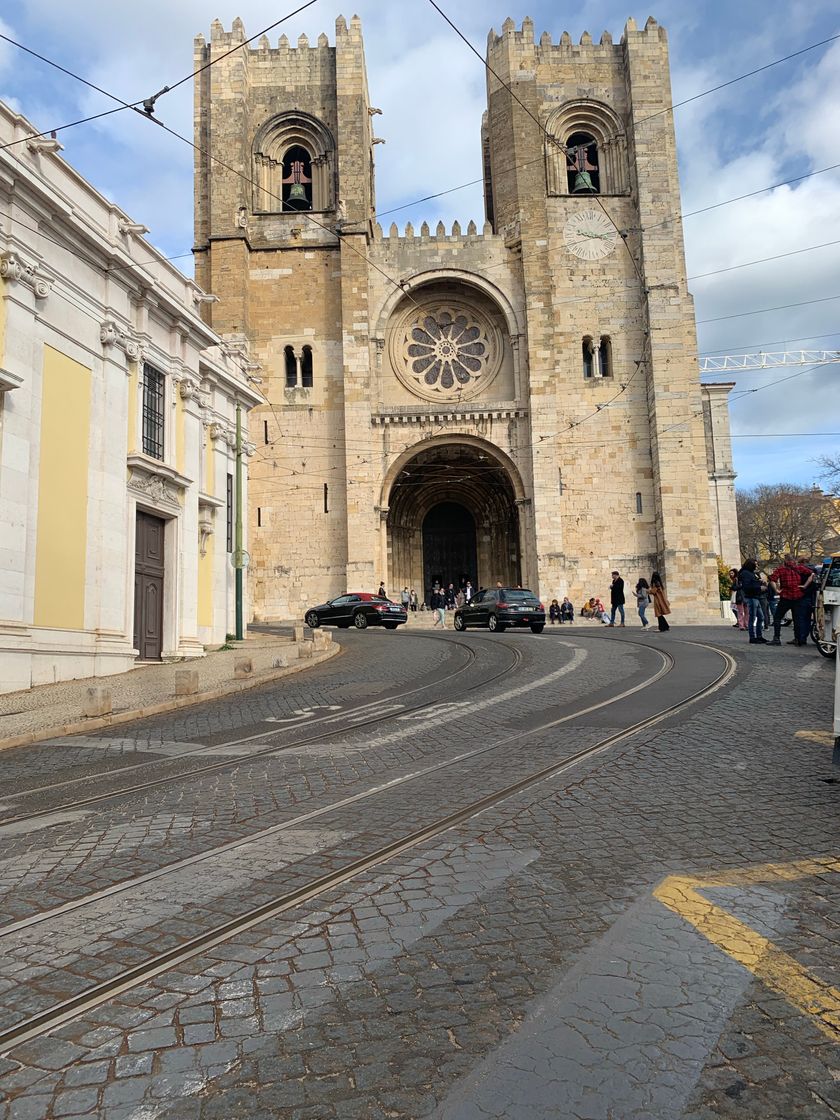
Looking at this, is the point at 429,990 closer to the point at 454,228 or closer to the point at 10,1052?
the point at 10,1052

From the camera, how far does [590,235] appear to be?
118 ft

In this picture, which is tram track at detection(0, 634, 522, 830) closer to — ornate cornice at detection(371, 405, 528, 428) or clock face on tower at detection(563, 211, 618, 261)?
ornate cornice at detection(371, 405, 528, 428)

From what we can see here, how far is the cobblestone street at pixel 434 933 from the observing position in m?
2.24

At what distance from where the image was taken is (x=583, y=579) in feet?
111

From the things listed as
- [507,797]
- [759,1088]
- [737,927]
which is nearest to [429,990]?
[759,1088]

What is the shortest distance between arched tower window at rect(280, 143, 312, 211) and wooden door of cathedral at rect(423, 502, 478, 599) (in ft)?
48.5

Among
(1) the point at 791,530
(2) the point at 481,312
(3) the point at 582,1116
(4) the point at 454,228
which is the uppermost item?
(4) the point at 454,228

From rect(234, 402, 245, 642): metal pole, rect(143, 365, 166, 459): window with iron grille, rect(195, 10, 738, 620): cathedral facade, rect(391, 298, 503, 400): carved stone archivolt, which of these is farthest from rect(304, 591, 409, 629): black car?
rect(391, 298, 503, 400): carved stone archivolt

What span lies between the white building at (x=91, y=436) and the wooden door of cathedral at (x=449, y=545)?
21043 mm

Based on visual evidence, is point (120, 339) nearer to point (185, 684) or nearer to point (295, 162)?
point (185, 684)

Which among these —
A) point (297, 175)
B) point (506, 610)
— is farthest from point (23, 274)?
point (297, 175)

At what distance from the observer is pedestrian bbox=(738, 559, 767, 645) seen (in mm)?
16000

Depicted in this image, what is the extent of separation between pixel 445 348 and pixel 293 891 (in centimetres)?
3525

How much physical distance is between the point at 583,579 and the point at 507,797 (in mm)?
29227
